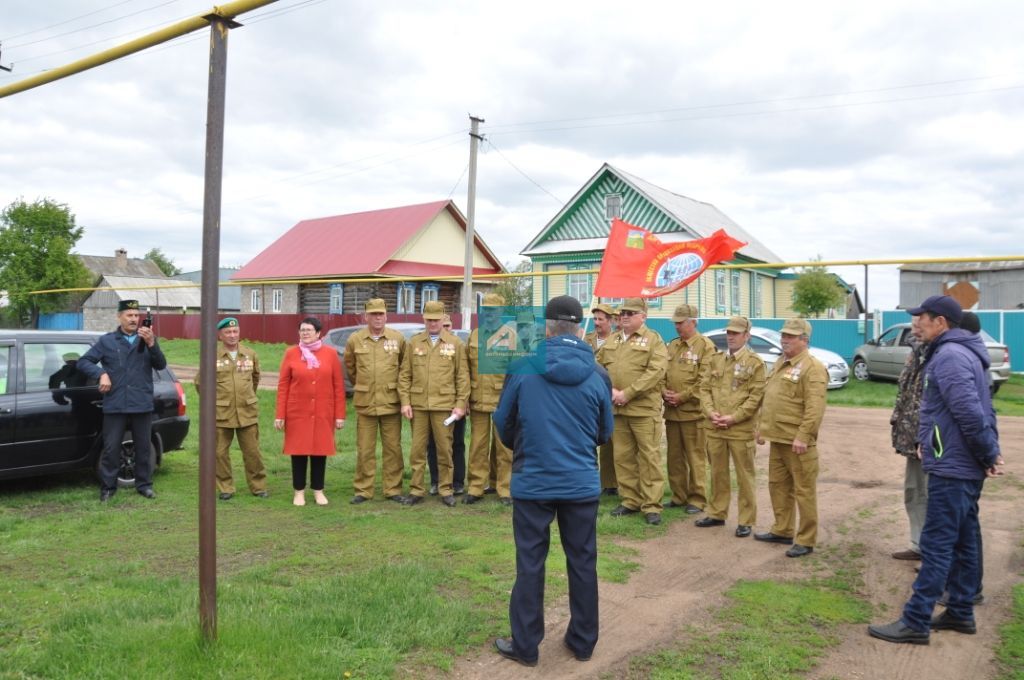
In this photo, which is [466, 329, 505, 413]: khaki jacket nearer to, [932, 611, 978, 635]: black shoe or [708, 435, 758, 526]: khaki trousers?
[708, 435, 758, 526]: khaki trousers

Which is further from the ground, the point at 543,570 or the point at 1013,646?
the point at 543,570

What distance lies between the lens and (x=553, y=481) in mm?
4324

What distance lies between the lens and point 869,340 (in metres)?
19.7

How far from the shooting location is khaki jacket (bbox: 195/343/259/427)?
8078mm

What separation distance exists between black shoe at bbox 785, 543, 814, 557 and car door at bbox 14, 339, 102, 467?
673 centimetres

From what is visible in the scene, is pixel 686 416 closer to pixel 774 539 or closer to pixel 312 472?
pixel 774 539

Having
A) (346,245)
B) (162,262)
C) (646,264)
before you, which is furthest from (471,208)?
(162,262)

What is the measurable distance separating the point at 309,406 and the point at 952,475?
225 inches

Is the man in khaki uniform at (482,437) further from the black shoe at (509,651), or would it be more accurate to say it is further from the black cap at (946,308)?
the black cap at (946,308)

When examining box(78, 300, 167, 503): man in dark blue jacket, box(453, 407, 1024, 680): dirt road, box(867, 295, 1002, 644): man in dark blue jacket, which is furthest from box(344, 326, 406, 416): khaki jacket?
box(867, 295, 1002, 644): man in dark blue jacket

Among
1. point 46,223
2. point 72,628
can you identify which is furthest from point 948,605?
point 46,223

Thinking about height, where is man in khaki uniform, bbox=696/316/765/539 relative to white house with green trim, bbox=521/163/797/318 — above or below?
below

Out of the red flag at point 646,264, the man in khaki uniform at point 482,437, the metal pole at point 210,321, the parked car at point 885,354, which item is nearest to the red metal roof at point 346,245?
the parked car at point 885,354

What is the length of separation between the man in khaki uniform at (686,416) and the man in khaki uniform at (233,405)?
4263mm
